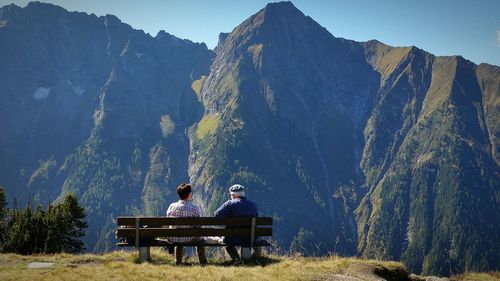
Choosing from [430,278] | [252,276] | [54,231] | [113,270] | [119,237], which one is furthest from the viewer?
[54,231]

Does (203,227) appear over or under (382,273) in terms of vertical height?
over

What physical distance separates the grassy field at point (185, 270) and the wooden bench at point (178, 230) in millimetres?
681

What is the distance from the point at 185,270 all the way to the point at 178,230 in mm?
2538

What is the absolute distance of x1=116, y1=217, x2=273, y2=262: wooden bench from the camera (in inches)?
679

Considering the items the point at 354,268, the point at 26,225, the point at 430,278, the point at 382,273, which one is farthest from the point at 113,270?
the point at 26,225

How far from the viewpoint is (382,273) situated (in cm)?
1675

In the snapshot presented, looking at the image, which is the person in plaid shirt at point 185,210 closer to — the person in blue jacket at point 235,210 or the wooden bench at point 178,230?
the wooden bench at point 178,230

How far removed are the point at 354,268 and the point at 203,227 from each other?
568 cm

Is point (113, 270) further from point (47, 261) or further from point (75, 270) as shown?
point (47, 261)

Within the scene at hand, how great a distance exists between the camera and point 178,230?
17250mm

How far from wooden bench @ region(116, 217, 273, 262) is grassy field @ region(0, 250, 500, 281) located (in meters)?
0.68

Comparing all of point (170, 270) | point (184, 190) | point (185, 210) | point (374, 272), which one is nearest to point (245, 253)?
point (185, 210)

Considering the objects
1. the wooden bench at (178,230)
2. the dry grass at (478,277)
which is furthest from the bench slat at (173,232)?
the dry grass at (478,277)

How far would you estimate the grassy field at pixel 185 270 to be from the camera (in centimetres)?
1371
